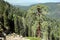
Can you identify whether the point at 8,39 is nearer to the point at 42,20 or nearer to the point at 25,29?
the point at 42,20

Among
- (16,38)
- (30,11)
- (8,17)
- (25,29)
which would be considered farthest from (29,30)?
(16,38)

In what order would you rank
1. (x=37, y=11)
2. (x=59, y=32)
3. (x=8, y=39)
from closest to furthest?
1. (x=8, y=39)
2. (x=37, y=11)
3. (x=59, y=32)

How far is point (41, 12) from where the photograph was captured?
1773 cm

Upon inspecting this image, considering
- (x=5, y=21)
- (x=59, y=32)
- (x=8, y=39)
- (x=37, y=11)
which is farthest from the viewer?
(x=59, y=32)

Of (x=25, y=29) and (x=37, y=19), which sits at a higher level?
(x=37, y=19)

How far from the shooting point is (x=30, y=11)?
18.2m

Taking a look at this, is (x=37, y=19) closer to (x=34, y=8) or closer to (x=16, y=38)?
(x=34, y=8)

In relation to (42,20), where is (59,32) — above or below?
below

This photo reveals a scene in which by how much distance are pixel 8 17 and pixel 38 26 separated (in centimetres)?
541

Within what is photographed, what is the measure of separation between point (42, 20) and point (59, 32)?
8.90 meters

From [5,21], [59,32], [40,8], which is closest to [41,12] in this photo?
[40,8]

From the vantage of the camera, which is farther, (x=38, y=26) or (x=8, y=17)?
(x=8, y=17)

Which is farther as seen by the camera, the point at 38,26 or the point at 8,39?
the point at 38,26

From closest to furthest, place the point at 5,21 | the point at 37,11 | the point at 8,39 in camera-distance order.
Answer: the point at 8,39 < the point at 37,11 < the point at 5,21
